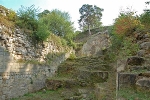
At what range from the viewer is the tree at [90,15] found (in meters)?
31.1

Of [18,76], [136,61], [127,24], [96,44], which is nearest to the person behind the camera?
[136,61]

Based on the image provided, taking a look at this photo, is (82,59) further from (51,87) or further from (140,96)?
(140,96)

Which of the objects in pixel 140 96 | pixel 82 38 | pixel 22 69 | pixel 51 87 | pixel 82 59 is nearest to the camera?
pixel 140 96

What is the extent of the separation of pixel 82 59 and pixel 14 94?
17.7ft

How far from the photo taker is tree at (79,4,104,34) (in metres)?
31.1

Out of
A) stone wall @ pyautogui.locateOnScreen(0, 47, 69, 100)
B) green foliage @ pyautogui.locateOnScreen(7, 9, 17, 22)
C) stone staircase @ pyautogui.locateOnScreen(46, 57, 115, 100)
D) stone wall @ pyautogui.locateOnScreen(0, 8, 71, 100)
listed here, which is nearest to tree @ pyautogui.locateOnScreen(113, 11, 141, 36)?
stone staircase @ pyautogui.locateOnScreen(46, 57, 115, 100)

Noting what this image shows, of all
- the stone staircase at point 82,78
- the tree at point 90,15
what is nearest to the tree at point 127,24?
the stone staircase at point 82,78

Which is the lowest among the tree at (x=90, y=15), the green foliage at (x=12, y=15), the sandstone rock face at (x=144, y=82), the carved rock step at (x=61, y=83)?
the carved rock step at (x=61, y=83)

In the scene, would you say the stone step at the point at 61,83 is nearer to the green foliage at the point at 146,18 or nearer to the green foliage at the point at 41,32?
the green foliage at the point at 41,32

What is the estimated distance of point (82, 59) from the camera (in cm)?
1230

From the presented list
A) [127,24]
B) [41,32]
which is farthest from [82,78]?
[127,24]

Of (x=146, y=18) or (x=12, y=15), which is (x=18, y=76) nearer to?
(x=12, y=15)

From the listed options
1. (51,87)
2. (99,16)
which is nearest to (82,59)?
(51,87)

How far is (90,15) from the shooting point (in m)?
31.1
